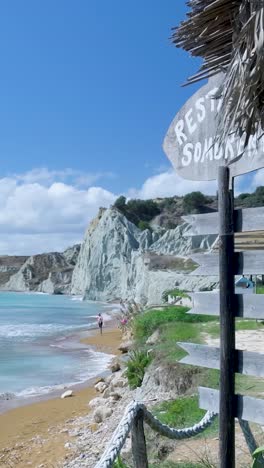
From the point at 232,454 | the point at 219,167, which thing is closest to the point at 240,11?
the point at 219,167

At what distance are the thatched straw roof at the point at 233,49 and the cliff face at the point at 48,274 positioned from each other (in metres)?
96.4

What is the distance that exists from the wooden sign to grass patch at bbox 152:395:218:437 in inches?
135

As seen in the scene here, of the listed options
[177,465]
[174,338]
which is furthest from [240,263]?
[174,338]

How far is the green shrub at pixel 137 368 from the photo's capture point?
11.1 meters

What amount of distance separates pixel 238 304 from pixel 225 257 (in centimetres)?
27

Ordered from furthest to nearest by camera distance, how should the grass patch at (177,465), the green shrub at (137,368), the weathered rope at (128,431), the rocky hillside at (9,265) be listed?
the rocky hillside at (9,265), the green shrub at (137,368), the grass patch at (177,465), the weathered rope at (128,431)

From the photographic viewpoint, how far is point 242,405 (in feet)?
10.9

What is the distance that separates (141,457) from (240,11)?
8.81 ft

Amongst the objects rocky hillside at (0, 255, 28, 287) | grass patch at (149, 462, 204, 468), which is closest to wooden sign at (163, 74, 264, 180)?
grass patch at (149, 462, 204, 468)

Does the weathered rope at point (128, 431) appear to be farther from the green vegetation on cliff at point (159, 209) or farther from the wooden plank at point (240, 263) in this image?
the green vegetation on cliff at point (159, 209)

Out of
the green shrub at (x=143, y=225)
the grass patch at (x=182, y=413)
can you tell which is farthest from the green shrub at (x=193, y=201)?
the grass patch at (x=182, y=413)

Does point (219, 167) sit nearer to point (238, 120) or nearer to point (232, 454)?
point (238, 120)

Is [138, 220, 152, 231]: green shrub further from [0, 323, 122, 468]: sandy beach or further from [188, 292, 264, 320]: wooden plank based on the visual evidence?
[188, 292, 264, 320]: wooden plank

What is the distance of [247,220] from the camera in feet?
10.9
